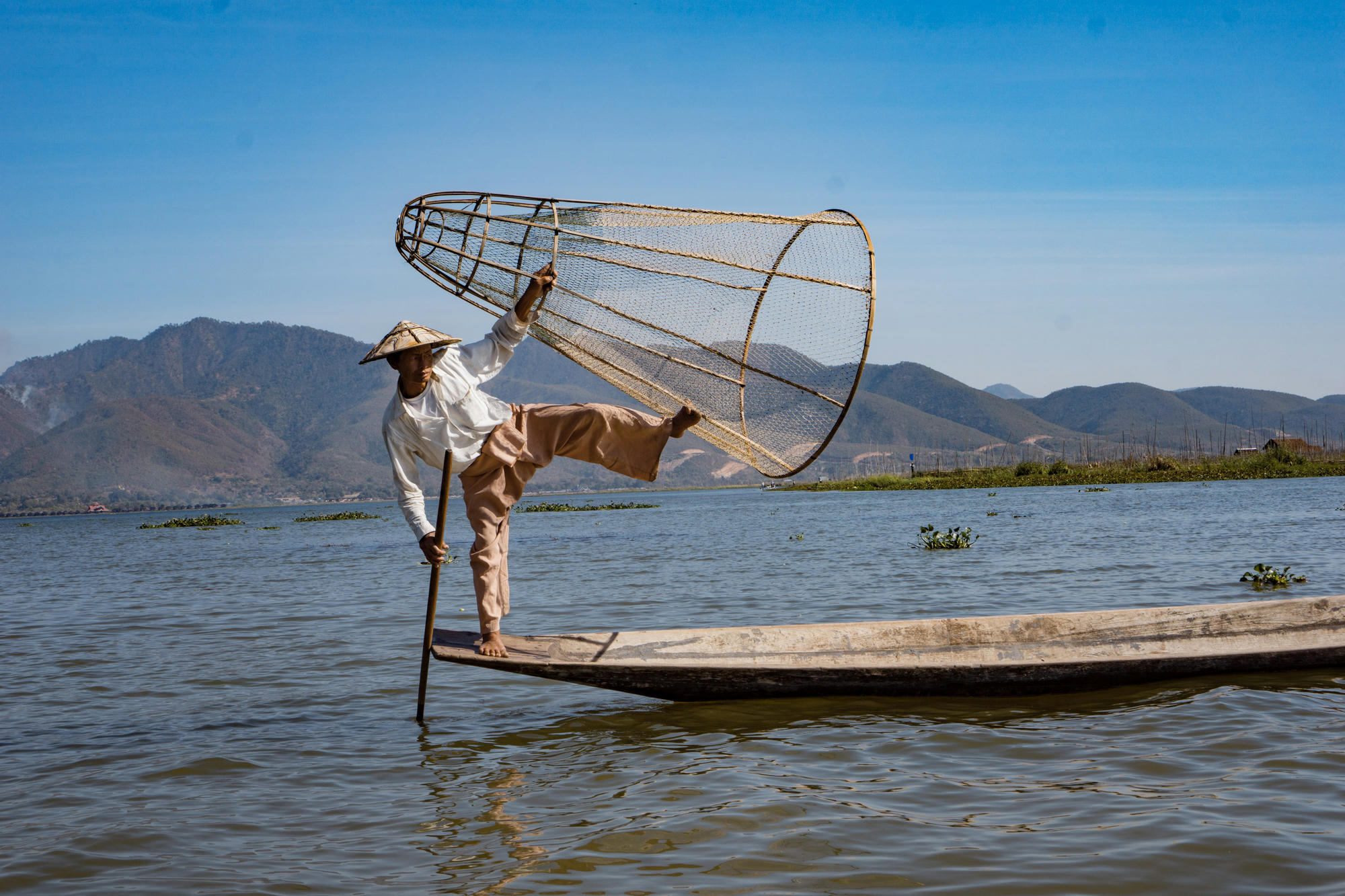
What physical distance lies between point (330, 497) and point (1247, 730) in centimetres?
17592

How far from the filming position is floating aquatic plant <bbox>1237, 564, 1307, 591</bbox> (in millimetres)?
9859

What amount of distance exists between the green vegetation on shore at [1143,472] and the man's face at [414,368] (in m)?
49.5

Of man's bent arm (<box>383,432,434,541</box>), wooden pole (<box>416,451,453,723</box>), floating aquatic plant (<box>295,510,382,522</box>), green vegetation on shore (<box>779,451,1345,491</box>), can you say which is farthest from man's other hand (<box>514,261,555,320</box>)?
green vegetation on shore (<box>779,451,1345,491</box>)

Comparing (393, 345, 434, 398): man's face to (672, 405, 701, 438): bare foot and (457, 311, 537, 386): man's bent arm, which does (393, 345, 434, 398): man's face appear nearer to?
(457, 311, 537, 386): man's bent arm

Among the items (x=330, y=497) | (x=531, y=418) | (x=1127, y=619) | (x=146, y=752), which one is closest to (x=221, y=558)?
(x=146, y=752)

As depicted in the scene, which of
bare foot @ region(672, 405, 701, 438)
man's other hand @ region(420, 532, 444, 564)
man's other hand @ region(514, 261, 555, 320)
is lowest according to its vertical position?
man's other hand @ region(420, 532, 444, 564)

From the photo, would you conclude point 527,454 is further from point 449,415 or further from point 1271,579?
point 1271,579

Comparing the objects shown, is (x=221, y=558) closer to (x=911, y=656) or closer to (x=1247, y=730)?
(x=911, y=656)

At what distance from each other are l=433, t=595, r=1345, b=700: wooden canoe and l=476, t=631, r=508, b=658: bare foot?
0.05 metres

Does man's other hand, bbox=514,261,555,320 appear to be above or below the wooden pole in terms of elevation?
above

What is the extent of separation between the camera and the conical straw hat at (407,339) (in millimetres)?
4875

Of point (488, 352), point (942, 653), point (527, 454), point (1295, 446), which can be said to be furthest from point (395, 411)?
point (1295, 446)

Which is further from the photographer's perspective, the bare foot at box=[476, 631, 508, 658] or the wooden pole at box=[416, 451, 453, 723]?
the bare foot at box=[476, 631, 508, 658]

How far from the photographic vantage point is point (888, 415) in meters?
176
